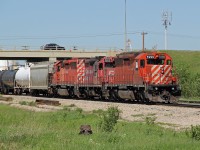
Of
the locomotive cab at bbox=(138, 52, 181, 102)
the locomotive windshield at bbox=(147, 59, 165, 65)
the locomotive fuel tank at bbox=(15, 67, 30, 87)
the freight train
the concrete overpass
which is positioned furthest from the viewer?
the concrete overpass

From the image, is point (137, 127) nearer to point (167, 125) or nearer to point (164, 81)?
point (167, 125)

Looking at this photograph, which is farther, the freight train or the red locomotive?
the freight train

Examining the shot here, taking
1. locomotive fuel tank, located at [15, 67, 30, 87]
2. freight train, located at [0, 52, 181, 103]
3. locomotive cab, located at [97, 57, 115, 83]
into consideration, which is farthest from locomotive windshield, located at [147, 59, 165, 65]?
locomotive fuel tank, located at [15, 67, 30, 87]

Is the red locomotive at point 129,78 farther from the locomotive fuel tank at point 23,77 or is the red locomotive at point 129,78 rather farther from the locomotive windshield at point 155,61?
the locomotive fuel tank at point 23,77

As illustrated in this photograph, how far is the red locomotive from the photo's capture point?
2988 centimetres

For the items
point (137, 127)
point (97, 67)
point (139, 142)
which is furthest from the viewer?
point (97, 67)

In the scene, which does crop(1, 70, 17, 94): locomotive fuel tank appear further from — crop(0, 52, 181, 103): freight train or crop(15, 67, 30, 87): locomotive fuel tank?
crop(0, 52, 181, 103): freight train

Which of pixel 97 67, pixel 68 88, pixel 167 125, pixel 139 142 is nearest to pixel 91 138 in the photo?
pixel 139 142

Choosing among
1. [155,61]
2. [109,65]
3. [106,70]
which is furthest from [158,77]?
[106,70]

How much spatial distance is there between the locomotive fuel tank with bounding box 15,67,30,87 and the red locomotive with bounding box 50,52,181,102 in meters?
12.0

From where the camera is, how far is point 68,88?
139 ft

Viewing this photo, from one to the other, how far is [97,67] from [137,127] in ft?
68.2

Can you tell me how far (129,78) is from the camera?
31719 millimetres

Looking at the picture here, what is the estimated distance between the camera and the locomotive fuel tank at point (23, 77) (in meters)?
52.0
